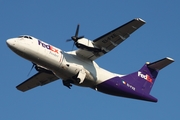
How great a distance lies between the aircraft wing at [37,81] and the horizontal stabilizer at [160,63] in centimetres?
885

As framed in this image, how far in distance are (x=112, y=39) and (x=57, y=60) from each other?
185 inches

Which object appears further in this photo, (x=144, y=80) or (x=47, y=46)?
(x=144, y=80)

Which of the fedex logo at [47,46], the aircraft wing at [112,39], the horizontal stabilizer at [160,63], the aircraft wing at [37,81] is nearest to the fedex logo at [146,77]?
the horizontal stabilizer at [160,63]

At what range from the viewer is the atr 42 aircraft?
32034mm

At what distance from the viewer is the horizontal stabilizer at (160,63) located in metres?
35.2

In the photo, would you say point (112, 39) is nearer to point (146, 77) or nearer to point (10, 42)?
point (146, 77)

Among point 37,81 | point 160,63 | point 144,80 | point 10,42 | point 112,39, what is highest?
point 10,42

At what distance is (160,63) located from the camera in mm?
36312

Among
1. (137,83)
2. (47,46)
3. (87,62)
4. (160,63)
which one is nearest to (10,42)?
(47,46)

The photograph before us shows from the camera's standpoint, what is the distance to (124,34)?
32812mm

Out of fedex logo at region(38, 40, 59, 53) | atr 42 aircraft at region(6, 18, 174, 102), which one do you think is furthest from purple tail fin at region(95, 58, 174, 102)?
fedex logo at region(38, 40, 59, 53)

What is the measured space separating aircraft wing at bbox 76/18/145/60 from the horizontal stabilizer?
464cm

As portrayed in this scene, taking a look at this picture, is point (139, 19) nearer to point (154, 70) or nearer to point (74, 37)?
point (74, 37)

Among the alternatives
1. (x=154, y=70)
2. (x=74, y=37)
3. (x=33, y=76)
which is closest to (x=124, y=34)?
(x=74, y=37)
